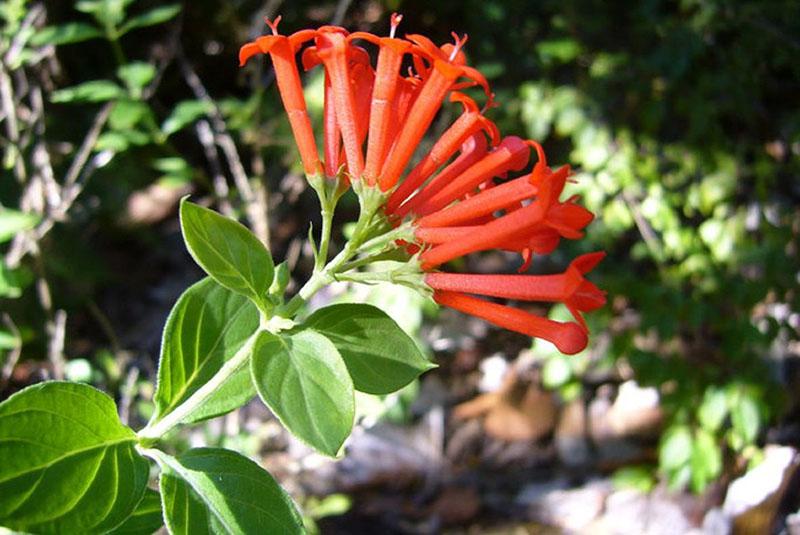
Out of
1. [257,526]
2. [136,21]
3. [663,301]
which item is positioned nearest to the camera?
[257,526]

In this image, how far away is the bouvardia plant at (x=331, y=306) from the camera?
1016 mm

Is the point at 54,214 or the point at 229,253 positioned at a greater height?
the point at 229,253

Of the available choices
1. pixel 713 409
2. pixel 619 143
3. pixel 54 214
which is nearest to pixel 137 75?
pixel 54 214

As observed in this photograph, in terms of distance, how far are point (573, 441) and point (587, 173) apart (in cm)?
94

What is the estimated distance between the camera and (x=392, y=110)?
3.86ft

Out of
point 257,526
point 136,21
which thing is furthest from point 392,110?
point 136,21

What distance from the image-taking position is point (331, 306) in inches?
44.8

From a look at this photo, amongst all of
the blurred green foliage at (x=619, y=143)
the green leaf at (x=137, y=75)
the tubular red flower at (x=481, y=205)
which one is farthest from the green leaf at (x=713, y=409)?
the green leaf at (x=137, y=75)

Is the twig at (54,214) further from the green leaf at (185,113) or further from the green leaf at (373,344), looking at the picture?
the green leaf at (373,344)

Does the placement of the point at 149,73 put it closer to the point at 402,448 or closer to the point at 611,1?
the point at 402,448

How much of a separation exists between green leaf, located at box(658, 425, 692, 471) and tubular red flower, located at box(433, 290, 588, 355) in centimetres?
162

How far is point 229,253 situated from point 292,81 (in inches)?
10.6

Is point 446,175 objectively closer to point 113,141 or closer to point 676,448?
point 113,141

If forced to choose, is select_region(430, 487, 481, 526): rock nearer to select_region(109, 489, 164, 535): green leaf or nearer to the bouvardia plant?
select_region(109, 489, 164, 535): green leaf
